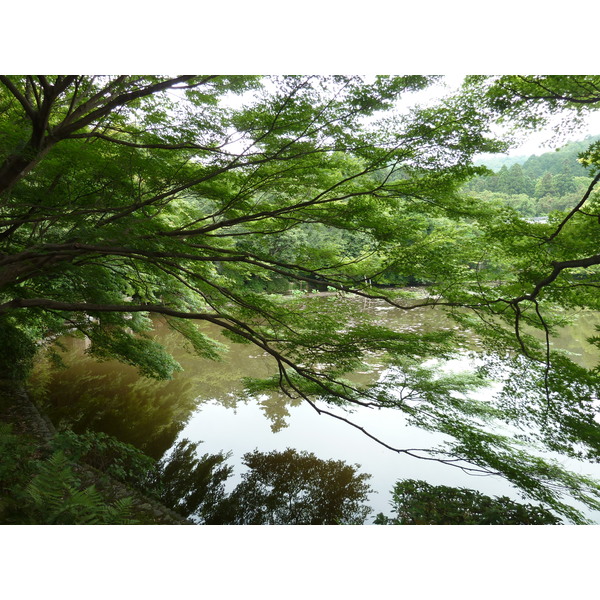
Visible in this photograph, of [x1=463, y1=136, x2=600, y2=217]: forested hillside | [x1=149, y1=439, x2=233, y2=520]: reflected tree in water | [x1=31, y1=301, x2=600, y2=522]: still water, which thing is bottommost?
[x1=149, y1=439, x2=233, y2=520]: reflected tree in water

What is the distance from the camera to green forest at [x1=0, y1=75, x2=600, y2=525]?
8.18 ft

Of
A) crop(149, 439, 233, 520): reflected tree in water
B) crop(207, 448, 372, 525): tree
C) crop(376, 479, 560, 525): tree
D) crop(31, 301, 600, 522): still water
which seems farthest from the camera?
crop(31, 301, 600, 522): still water

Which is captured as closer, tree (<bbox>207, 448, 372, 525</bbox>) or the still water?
tree (<bbox>207, 448, 372, 525</bbox>)

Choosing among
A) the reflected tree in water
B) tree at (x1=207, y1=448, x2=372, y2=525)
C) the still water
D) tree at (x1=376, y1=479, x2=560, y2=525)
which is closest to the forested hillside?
the still water

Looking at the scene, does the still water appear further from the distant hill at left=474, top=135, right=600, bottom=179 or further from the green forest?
the distant hill at left=474, top=135, right=600, bottom=179

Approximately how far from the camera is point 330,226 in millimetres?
3371

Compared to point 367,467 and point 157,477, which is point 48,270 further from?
point 367,467

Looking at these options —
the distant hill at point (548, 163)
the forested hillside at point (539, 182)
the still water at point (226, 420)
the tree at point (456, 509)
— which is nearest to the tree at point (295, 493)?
the still water at point (226, 420)

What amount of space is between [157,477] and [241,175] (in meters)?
3.21

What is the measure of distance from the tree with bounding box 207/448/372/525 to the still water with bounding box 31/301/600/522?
16cm

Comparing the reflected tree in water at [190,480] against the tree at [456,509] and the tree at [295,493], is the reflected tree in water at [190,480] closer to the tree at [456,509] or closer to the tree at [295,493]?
the tree at [295,493]

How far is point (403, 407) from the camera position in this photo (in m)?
3.06

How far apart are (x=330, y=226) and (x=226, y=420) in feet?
12.2
